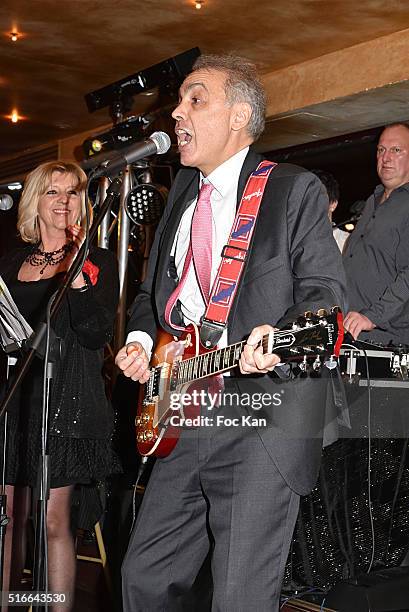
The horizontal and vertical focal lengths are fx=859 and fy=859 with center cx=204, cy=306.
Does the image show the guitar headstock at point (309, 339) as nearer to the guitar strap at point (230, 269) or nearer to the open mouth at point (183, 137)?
the guitar strap at point (230, 269)

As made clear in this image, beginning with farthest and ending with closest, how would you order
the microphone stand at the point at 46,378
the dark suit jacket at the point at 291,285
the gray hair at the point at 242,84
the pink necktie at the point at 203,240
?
1. the gray hair at the point at 242,84
2. the pink necktie at the point at 203,240
3. the microphone stand at the point at 46,378
4. the dark suit jacket at the point at 291,285

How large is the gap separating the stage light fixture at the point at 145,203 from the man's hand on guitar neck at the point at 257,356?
2.96m

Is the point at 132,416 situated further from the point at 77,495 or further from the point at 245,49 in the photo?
the point at 245,49

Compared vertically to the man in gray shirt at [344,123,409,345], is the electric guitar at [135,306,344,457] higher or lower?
lower

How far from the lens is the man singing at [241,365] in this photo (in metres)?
2.12

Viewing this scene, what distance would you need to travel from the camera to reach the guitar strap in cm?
222

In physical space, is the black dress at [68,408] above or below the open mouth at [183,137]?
below

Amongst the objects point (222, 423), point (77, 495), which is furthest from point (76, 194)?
point (222, 423)

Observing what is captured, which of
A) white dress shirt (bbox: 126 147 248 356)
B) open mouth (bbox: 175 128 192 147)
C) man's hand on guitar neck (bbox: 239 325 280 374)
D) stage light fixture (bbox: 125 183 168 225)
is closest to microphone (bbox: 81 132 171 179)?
open mouth (bbox: 175 128 192 147)

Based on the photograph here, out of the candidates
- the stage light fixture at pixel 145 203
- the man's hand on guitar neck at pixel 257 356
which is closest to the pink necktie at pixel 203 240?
Answer: the man's hand on guitar neck at pixel 257 356

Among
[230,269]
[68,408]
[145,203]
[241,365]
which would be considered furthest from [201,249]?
[145,203]

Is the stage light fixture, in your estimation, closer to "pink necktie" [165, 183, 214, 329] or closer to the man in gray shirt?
the man in gray shirt

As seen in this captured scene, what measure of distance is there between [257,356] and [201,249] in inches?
19.8

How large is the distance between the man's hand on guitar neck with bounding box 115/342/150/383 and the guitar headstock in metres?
0.57
